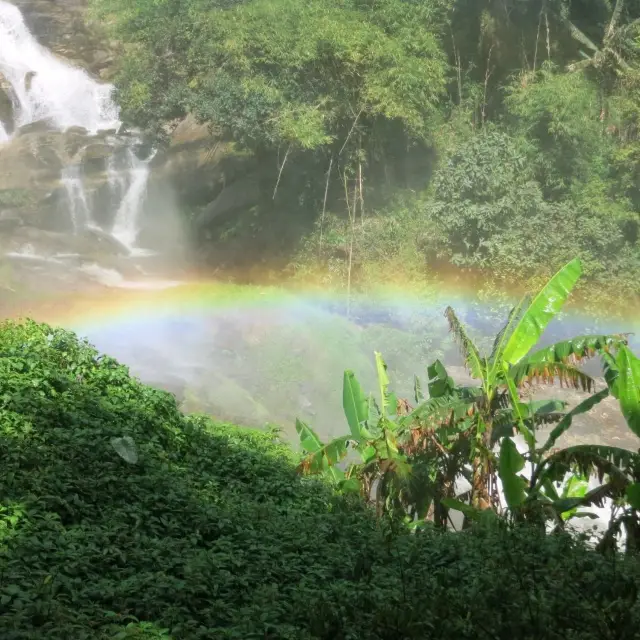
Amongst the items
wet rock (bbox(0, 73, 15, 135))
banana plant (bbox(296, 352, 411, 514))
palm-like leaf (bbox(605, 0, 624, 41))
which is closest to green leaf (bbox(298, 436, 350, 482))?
banana plant (bbox(296, 352, 411, 514))

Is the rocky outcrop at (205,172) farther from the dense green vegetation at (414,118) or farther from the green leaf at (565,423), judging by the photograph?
the green leaf at (565,423)

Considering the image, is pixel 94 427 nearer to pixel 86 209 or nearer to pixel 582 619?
pixel 582 619

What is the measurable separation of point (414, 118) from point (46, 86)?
33.2 ft

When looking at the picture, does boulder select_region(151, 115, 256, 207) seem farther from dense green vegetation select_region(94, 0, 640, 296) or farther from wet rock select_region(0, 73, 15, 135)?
wet rock select_region(0, 73, 15, 135)

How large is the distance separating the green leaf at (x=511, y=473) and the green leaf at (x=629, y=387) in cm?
87

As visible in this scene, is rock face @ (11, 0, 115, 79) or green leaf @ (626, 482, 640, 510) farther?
rock face @ (11, 0, 115, 79)

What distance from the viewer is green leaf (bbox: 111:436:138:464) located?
5.97 meters

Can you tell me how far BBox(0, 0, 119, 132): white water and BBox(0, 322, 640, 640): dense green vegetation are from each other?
1591 cm

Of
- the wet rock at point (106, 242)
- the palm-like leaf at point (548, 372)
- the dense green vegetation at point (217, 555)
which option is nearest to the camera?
the dense green vegetation at point (217, 555)

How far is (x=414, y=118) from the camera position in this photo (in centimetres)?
1892

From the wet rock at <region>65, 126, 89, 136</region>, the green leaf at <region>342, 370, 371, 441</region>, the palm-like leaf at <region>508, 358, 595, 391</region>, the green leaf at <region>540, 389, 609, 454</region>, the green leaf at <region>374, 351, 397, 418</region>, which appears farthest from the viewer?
the wet rock at <region>65, 126, 89, 136</region>

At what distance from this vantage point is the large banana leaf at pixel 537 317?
699cm

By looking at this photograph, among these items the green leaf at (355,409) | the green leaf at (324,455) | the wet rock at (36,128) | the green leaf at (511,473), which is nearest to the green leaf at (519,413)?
the green leaf at (511,473)

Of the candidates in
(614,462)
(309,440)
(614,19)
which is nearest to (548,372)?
(614,462)
